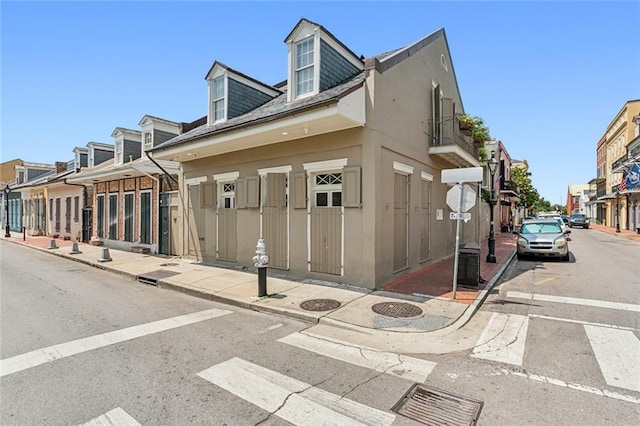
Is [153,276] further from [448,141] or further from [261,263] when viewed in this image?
[448,141]

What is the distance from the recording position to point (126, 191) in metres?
17.2

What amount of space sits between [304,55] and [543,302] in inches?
354

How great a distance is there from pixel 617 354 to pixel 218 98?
506 inches

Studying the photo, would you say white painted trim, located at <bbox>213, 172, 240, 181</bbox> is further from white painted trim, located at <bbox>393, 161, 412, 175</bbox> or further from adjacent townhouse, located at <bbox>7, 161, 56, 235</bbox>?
adjacent townhouse, located at <bbox>7, 161, 56, 235</bbox>

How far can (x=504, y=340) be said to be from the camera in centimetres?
504

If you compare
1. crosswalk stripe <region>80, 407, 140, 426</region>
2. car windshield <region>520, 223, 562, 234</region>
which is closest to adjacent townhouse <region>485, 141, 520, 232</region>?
car windshield <region>520, 223, 562, 234</region>

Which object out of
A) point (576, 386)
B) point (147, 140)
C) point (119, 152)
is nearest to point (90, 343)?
point (576, 386)

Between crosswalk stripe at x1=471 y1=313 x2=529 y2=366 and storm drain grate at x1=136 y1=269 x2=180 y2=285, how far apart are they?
28.5 feet

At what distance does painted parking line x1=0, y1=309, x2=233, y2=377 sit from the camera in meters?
4.23

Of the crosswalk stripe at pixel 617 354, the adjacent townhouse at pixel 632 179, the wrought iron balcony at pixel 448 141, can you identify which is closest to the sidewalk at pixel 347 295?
the crosswalk stripe at pixel 617 354

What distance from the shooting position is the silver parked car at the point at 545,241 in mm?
12484

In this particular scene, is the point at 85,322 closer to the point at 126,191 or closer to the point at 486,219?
the point at 126,191

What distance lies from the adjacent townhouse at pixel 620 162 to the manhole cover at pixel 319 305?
3383 centimetres

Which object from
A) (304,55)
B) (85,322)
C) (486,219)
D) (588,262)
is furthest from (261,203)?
(486,219)
